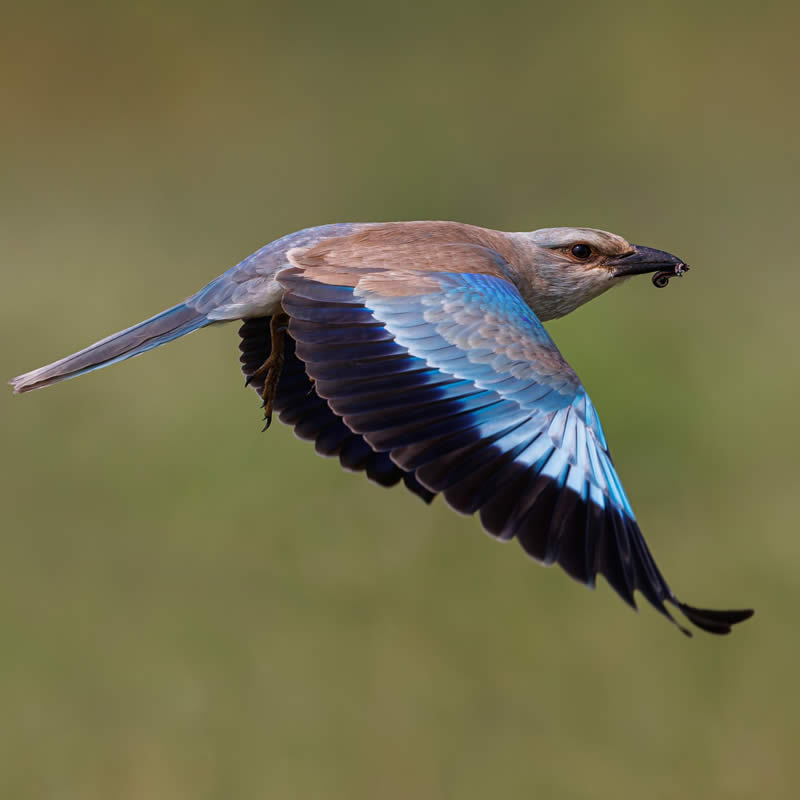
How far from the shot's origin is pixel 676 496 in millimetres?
8258

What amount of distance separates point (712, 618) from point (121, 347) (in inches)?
87.5

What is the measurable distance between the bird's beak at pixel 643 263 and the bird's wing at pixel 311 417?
1223 millimetres

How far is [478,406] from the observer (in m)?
4.77

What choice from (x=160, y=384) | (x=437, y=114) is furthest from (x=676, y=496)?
(x=437, y=114)

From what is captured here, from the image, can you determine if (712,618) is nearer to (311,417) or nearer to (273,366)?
(311,417)

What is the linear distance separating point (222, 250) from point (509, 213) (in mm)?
1744

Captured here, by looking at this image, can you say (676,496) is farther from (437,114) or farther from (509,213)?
(437,114)

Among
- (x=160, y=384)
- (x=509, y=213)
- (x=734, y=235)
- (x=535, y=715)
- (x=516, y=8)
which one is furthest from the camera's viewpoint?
(x=516, y=8)

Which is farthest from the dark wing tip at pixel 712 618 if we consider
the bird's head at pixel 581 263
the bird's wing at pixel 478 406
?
the bird's head at pixel 581 263

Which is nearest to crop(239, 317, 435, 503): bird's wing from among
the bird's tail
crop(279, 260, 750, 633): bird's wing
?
the bird's tail

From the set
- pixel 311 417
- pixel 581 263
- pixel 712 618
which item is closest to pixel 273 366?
pixel 311 417

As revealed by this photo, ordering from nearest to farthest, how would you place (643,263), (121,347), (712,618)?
(712,618) → (121,347) → (643,263)

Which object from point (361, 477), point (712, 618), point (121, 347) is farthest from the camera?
point (361, 477)

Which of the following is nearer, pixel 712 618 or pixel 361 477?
pixel 712 618
